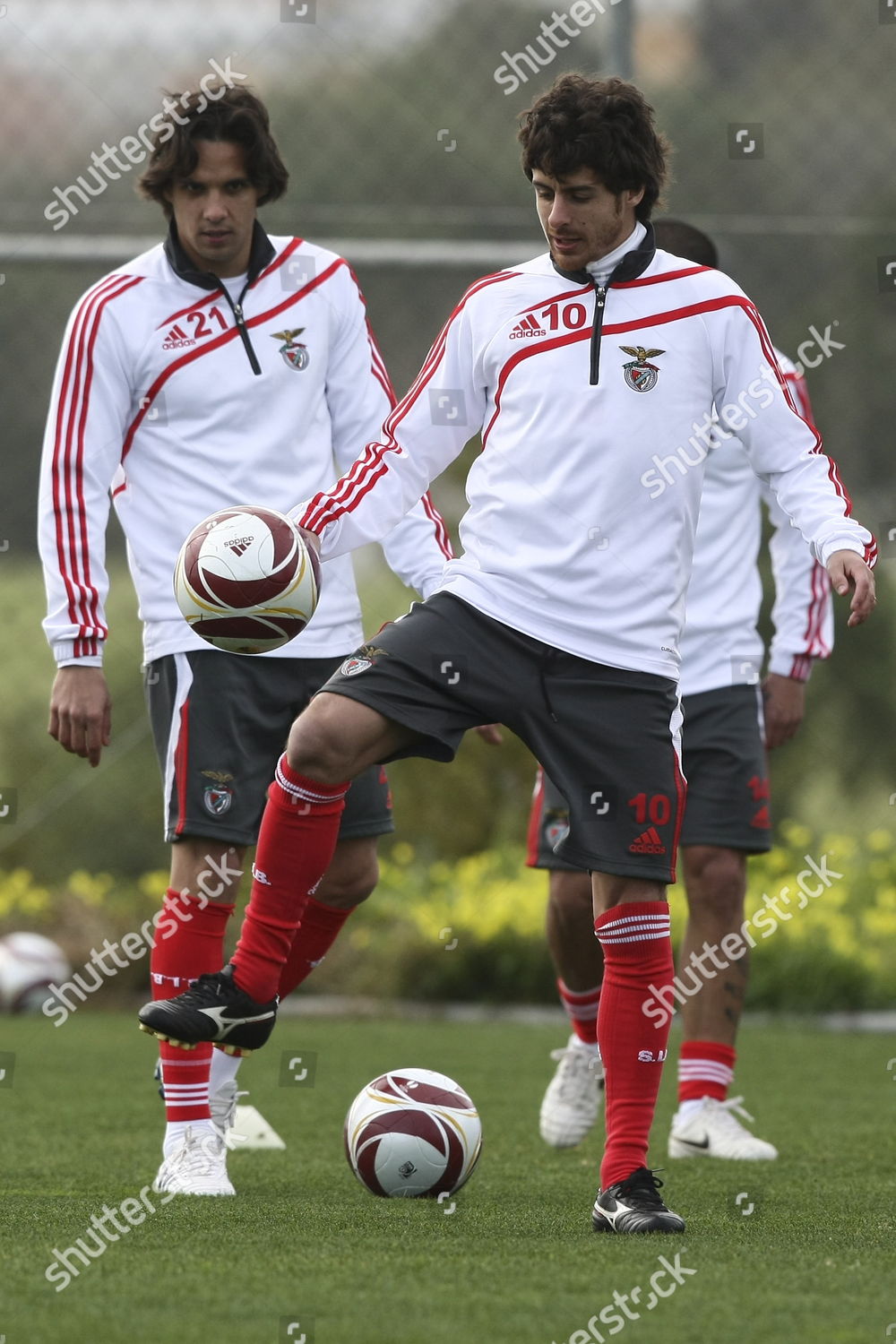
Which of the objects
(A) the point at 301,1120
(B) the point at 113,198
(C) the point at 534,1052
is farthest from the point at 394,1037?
(B) the point at 113,198

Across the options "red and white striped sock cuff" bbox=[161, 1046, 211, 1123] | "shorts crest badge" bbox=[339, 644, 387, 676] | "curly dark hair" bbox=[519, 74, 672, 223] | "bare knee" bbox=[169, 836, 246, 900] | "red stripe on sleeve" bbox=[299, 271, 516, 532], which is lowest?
"red and white striped sock cuff" bbox=[161, 1046, 211, 1123]

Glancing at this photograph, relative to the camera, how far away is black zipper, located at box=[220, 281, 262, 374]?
4207 mm

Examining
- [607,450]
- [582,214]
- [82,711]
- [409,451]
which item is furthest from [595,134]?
[82,711]

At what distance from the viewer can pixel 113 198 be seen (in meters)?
10.3

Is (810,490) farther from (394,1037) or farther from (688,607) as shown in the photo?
(394,1037)

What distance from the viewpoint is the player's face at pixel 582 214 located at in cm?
354

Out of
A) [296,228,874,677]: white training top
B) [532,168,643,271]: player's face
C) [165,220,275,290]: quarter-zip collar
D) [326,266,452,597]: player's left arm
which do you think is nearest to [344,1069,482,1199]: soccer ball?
[296,228,874,677]: white training top

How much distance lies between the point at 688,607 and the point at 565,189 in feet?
5.61

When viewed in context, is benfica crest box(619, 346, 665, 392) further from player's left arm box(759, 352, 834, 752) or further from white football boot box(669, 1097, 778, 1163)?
white football boot box(669, 1097, 778, 1163)

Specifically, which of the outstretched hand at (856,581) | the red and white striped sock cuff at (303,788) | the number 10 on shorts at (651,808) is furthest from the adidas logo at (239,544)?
the outstretched hand at (856,581)

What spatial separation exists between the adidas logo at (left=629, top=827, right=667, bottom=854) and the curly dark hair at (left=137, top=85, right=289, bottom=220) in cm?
176

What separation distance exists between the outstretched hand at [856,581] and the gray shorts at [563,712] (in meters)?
0.40

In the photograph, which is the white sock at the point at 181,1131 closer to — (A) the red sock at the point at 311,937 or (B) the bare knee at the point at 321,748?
(A) the red sock at the point at 311,937

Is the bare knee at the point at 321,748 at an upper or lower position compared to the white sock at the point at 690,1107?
upper
